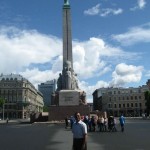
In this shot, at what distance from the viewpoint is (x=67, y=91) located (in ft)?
224

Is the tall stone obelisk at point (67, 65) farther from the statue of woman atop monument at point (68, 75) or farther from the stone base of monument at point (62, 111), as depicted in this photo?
the stone base of monument at point (62, 111)

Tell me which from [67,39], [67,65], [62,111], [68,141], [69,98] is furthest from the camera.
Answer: [67,39]

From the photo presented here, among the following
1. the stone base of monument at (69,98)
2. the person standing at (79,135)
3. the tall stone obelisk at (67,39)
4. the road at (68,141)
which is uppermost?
the tall stone obelisk at (67,39)

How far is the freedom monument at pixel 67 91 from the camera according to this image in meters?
65.8

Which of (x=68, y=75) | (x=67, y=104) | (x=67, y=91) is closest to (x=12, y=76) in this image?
(x=68, y=75)

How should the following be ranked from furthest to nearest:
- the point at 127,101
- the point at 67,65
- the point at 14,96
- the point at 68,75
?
the point at 127,101
the point at 14,96
the point at 67,65
the point at 68,75

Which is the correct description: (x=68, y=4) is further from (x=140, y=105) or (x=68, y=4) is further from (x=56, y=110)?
(x=140, y=105)

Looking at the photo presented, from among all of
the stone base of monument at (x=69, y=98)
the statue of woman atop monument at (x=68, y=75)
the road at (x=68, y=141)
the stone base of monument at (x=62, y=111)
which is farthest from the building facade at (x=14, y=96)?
the road at (x=68, y=141)

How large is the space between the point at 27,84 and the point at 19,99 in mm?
8075

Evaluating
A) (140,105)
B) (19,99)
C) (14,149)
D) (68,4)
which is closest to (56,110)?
(68,4)

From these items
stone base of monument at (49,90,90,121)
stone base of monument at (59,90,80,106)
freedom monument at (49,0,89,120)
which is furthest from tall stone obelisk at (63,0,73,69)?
stone base of monument at (49,90,90,121)

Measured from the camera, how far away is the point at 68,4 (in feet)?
Answer: 251

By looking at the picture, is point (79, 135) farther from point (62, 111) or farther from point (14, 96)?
point (14, 96)

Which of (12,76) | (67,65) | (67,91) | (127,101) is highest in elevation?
(12,76)
